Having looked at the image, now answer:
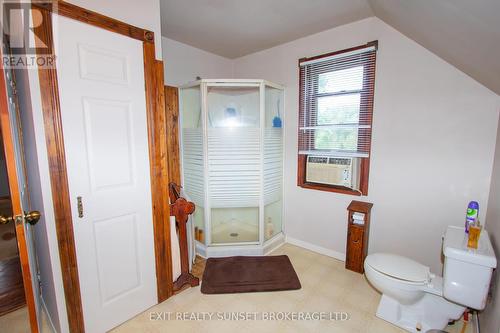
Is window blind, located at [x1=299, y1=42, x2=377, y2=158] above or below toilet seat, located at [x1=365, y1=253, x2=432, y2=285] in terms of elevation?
above

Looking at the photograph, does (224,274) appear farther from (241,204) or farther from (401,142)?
(401,142)

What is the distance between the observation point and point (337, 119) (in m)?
2.51

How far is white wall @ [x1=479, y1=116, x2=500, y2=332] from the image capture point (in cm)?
134

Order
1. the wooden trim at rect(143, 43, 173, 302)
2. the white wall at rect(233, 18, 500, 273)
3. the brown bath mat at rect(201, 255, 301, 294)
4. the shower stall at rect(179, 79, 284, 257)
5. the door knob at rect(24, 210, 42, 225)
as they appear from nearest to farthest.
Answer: the door knob at rect(24, 210, 42, 225) < the wooden trim at rect(143, 43, 173, 302) < the white wall at rect(233, 18, 500, 273) < the brown bath mat at rect(201, 255, 301, 294) < the shower stall at rect(179, 79, 284, 257)

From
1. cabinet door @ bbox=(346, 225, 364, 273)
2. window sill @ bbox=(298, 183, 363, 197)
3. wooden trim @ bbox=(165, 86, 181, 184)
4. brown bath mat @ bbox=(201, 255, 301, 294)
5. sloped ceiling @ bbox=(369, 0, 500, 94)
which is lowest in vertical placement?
brown bath mat @ bbox=(201, 255, 301, 294)

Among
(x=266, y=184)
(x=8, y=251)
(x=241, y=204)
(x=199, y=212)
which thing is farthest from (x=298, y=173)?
(x=8, y=251)

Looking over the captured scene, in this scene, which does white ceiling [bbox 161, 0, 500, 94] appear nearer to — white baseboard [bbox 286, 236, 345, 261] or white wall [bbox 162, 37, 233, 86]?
white wall [bbox 162, 37, 233, 86]

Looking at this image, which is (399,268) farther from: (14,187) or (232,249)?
(14,187)

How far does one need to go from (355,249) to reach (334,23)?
226cm

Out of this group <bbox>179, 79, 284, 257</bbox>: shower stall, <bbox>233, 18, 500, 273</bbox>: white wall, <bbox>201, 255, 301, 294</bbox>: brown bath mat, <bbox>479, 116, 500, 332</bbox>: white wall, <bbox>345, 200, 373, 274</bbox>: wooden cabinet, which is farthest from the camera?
<bbox>179, 79, 284, 257</bbox>: shower stall

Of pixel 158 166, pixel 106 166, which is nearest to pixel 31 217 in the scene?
pixel 106 166

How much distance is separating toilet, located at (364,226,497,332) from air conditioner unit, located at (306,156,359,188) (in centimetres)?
82

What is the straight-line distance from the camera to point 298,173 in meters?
2.84

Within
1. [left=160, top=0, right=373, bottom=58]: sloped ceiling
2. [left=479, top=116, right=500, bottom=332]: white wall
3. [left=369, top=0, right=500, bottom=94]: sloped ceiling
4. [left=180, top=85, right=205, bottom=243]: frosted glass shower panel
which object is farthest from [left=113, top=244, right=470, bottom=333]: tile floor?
[left=160, top=0, right=373, bottom=58]: sloped ceiling
